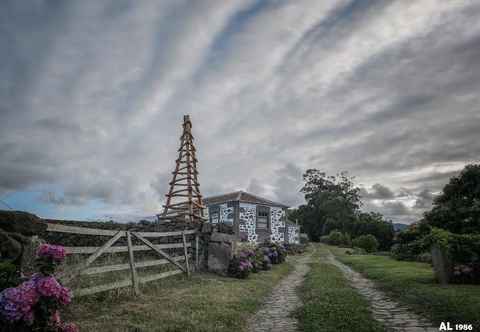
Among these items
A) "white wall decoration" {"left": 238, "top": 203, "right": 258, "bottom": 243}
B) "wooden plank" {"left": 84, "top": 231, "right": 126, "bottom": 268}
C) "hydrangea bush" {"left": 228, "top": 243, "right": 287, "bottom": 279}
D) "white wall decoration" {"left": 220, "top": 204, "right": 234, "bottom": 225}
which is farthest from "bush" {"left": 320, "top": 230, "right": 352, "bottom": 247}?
"wooden plank" {"left": 84, "top": 231, "right": 126, "bottom": 268}

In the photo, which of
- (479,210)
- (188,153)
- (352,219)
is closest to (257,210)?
(188,153)

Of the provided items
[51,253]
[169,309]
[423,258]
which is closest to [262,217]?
[423,258]

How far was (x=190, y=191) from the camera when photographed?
1616 cm

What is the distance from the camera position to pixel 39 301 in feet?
14.6

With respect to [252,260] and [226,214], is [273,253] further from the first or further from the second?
[226,214]

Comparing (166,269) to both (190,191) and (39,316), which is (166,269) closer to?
(190,191)

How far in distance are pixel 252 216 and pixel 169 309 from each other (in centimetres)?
2729

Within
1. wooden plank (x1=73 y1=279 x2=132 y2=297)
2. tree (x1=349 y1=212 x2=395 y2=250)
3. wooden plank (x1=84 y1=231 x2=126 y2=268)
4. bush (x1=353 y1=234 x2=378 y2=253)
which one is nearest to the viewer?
wooden plank (x1=73 y1=279 x2=132 y2=297)

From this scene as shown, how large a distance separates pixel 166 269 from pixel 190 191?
4807mm

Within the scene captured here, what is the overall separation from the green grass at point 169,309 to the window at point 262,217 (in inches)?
966

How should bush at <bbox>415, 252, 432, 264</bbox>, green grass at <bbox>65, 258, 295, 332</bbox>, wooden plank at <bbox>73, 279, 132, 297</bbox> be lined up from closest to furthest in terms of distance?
green grass at <bbox>65, 258, 295, 332</bbox>
wooden plank at <bbox>73, 279, 132, 297</bbox>
bush at <bbox>415, 252, 432, 264</bbox>

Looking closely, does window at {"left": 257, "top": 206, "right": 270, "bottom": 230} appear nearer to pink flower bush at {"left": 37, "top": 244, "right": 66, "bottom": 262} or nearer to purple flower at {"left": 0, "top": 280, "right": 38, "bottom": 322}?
pink flower bush at {"left": 37, "top": 244, "right": 66, "bottom": 262}

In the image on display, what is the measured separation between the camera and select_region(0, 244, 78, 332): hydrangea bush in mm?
4223

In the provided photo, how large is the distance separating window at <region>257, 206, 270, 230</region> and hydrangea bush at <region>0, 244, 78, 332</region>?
30424 mm
